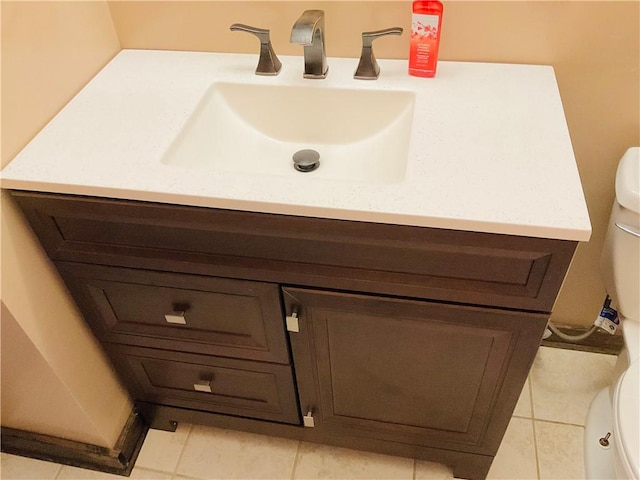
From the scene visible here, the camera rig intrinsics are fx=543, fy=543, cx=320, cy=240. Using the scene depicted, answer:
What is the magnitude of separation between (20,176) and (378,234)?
63 centimetres

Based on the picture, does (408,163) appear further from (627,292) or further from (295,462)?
(295,462)

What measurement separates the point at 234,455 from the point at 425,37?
1163mm

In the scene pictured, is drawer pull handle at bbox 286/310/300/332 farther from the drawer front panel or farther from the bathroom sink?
the bathroom sink

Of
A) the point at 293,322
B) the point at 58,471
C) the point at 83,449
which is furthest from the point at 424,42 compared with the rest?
the point at 58,471

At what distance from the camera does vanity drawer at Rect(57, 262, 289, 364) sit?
1065 millimetres

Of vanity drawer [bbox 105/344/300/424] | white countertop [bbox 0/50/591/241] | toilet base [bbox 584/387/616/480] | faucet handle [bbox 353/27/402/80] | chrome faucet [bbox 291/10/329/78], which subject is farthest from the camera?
toilet base [bbox 584/387/616/480]

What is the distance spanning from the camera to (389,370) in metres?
1.13

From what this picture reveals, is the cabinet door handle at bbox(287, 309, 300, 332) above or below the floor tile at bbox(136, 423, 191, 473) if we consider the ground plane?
above

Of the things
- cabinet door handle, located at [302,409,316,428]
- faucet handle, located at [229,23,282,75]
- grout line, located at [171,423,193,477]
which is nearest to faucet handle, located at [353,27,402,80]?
faucet handle, located at [229,23,282,75]

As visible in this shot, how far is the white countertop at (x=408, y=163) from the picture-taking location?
0.85 metres

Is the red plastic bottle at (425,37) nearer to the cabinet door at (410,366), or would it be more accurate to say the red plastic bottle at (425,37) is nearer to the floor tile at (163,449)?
the cabinet door at (410,366)

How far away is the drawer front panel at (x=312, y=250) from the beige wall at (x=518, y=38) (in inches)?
19.8

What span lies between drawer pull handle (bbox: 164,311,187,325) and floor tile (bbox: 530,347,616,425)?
103cm

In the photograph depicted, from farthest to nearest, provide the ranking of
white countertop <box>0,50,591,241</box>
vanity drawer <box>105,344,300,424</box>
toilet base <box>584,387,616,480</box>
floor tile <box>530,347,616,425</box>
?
1. floor tile <box>530,347,616,425</box>
2. toilet base <box>584,387,616,480</box>
3. vanity drawer <box>105,344,300,424</box>
4. white countertop <box>0,50,591,241</box>
